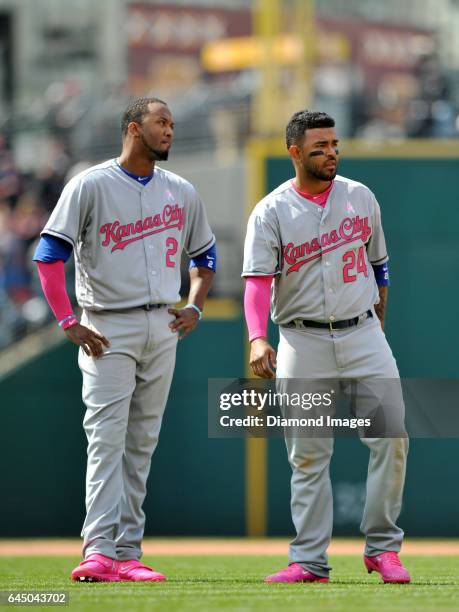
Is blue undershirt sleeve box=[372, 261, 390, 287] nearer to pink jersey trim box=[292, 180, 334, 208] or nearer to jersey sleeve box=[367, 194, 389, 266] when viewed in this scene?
jersey sleeve box=[367, 194, 389, 266]

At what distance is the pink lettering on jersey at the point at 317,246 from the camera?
237 inches

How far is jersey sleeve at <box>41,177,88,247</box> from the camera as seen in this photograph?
6.12 m

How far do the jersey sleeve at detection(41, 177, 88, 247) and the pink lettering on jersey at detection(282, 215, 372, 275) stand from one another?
90 centimetres

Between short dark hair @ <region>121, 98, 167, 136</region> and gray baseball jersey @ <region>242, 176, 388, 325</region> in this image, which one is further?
short dark hair @ <region>121, 98, 167, 136</region>

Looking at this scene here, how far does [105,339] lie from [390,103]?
7940 millimetres

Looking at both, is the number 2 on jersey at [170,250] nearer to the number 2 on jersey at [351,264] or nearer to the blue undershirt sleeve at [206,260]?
the blue undershirt sleeve at [206,260]

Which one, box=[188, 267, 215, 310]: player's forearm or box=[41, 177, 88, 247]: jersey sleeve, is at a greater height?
box=[41, 177, 88, 247]: jersey sleeve

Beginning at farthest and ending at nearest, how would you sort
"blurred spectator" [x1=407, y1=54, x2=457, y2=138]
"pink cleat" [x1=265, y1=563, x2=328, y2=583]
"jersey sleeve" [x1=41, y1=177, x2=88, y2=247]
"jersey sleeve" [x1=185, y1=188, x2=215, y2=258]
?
1. "blurred spectator" [x1=407, y1=54, x2=457, y2=138]
2. "jersey sleeve" [x1=185, y1=188, x2=215, y2=258]
3. "jersey sleeve" [x1=41, y1=177, x2=88, y2=247]
4. "pink cleat" [x1=265, y1=563, x2=328, y2=583]

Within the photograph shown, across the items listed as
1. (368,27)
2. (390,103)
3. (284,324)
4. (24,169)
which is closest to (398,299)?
(390,103)

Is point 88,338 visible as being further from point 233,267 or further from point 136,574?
point 233,267

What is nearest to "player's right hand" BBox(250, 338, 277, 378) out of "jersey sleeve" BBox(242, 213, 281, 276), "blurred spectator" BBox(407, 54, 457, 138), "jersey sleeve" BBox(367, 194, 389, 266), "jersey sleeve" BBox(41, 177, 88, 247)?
"jersey sleeve" BBox(242, 213, 281, 276)

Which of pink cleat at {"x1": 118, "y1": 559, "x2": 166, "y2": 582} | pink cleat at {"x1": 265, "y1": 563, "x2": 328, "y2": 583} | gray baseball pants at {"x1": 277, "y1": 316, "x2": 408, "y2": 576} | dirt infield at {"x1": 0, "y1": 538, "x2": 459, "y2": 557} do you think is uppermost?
gray baseball pants at {"x1": 277, "y1": 316, "x2": 408, "y2": 576}

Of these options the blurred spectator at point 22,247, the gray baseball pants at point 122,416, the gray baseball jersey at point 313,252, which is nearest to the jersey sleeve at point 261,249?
the gray baseball jersey at point 313,252

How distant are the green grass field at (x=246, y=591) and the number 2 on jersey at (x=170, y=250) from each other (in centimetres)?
140
